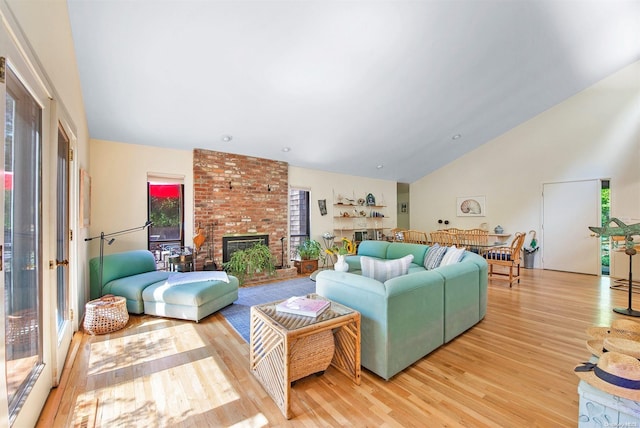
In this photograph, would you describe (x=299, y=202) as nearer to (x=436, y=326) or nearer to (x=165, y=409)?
(x=436, y=326)

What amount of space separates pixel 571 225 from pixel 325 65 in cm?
612

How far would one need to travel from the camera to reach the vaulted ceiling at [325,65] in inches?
109

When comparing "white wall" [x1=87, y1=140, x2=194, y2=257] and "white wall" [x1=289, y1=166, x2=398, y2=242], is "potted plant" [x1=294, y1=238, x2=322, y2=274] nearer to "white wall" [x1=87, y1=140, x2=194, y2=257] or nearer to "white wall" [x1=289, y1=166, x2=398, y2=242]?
"white wall" [x1=289, y1=166, x2=398, y2=242]

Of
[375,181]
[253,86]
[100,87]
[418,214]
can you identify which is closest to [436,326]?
[253,86]

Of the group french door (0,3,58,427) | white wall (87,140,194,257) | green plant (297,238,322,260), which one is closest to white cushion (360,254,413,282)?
french door (0,3,58,427)

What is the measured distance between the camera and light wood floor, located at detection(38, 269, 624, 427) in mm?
1693

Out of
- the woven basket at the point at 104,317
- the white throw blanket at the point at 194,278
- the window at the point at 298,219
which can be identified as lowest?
the woven basket at the point at 104,317

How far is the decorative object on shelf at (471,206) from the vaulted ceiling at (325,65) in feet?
7.30

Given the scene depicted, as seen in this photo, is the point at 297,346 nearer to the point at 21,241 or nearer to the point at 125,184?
the point at 21,241

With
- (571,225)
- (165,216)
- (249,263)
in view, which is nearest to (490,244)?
(571,225)

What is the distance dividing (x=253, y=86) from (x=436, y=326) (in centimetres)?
352

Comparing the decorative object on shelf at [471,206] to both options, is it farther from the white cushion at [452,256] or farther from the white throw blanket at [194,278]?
the white throw blanket at [194,278]

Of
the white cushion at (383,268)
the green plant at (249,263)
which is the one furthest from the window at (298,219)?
the white cushion at (383,268)

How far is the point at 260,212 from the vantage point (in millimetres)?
5652
